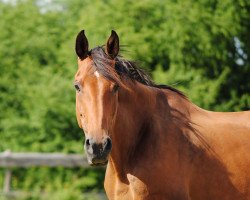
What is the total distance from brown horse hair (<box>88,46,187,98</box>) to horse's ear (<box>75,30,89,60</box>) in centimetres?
5

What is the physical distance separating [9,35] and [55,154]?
3.79 m

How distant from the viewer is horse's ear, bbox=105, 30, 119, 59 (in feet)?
16.6

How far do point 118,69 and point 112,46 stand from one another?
205mm

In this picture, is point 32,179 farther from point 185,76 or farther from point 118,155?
point 118,155

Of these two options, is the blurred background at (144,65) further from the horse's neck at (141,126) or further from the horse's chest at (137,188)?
the horse's chest at (137,188)

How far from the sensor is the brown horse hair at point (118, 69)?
4.84 metres

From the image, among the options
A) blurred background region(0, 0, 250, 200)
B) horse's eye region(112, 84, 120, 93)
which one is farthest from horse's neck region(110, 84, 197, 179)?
blurred background region(0, 0, 250, 200)

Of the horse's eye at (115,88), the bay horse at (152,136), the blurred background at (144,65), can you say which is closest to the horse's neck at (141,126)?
the bay horse at (152,136)

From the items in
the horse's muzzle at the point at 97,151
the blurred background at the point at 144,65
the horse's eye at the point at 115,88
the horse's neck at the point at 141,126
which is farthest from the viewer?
the blurred background at the point at 144,65

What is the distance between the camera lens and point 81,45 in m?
5.07

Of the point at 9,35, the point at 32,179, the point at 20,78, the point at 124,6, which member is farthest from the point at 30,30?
the point at 32,179

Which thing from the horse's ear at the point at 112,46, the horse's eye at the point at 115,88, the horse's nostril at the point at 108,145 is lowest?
the horse's nostril at the point at 108,145

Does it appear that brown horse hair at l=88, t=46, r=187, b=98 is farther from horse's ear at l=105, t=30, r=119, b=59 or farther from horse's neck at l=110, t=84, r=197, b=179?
horse's neck at l=110, t=84, r=197, b=179

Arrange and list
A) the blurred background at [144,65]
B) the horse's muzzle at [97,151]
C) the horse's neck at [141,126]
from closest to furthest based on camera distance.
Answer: the horse's muzzle at [97,151], the horse's neck at [141,126], the blurred background at [144,65]
